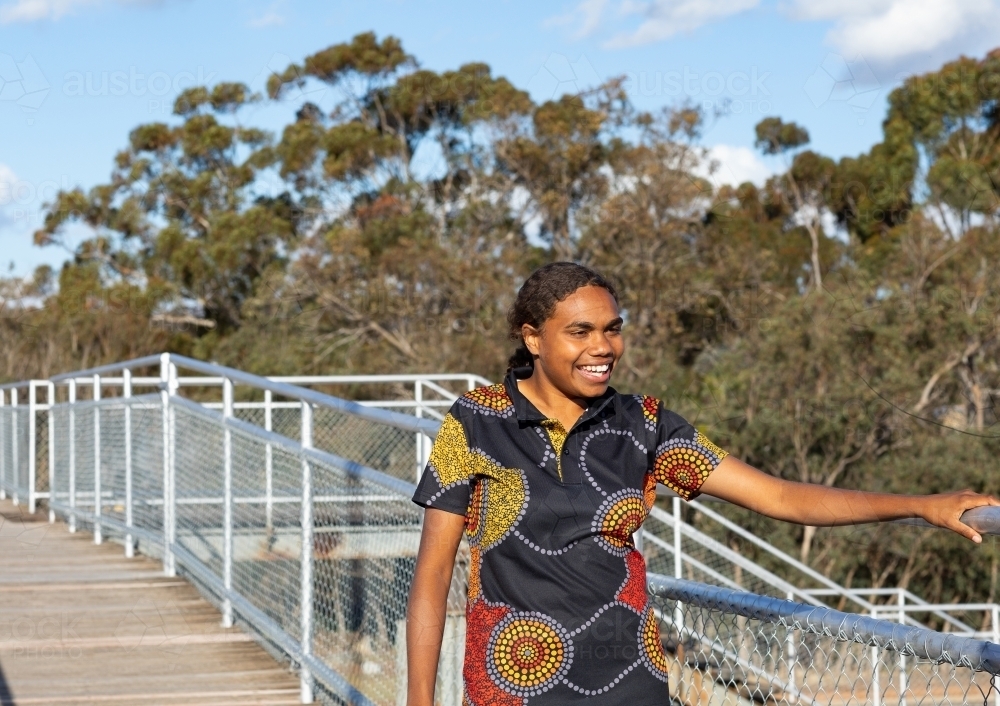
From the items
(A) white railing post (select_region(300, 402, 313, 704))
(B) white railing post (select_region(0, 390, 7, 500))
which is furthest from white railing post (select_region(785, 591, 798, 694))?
(B) white railing post (select_region(0, 390, 7, 500))

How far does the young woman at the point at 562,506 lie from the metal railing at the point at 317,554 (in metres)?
0.28

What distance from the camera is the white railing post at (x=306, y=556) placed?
17.7 ft

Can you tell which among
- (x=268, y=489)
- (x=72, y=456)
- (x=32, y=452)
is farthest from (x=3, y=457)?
A: (x=268, y=489)

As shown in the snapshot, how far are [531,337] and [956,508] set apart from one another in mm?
842

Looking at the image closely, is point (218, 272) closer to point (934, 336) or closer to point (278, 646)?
point (934, 336)

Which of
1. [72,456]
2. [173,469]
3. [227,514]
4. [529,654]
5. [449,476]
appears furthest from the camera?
[72,456]

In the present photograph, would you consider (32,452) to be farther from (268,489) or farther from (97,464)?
(268,489)

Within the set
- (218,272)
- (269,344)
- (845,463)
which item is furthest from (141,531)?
(218,272)

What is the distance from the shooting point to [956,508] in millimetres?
2217

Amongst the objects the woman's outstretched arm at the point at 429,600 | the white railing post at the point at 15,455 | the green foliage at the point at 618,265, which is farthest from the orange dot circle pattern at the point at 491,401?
the green foliage at the point at 618,265

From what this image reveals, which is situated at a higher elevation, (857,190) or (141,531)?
(857,190)

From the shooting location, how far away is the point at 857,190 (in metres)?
36.2

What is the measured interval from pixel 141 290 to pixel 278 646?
32.2m

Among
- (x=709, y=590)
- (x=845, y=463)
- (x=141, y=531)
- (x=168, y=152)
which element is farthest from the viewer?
(x=168, y=152)
